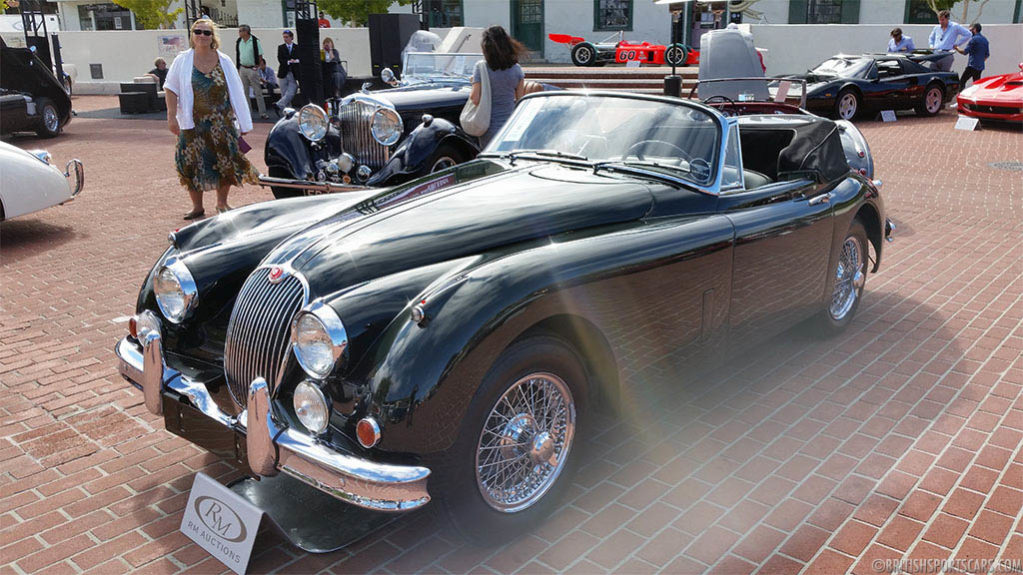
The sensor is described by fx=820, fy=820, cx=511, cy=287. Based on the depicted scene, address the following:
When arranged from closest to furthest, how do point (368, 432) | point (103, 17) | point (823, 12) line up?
1. point (368, 432)
2. point (823, 12)
3. point (103, 17)

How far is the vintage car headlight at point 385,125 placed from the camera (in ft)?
27.2

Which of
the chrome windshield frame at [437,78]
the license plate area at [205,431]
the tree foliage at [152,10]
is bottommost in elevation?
the license plate area at [205,431]

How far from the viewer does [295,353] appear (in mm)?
2910

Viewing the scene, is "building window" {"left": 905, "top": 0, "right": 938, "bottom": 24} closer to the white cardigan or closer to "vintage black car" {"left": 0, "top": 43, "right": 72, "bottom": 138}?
"vintage black car" {"left": 0, "top": 43, "right": 72, "bottom": 138}

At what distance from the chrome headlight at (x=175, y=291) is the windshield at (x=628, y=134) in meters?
1.84

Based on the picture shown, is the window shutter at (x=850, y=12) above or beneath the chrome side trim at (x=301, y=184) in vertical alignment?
above

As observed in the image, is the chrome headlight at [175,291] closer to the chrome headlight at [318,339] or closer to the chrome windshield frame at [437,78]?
the chrome headlight at [318,339]

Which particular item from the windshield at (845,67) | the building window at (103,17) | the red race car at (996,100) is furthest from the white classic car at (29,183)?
the building window at (103,17)

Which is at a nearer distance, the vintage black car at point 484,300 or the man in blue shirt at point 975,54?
the vintage black car at point 484,300

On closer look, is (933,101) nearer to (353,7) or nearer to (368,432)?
(368,432)

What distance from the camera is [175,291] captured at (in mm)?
3629

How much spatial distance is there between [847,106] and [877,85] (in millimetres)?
842

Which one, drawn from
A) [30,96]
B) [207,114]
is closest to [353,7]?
[30,96]

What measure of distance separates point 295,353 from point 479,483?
0.81m
